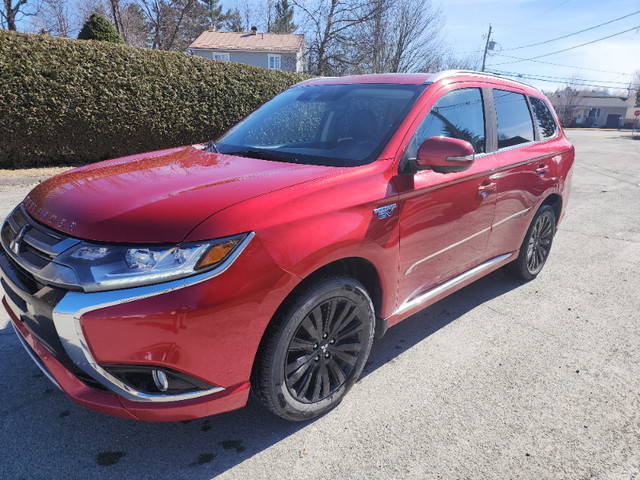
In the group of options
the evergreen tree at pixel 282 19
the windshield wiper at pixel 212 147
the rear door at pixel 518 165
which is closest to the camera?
the windshield wiper at pixel 212 147

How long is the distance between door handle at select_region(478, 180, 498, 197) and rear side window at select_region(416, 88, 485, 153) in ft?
0.78

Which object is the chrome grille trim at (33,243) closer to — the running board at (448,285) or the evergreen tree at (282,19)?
the running board at (448,285)

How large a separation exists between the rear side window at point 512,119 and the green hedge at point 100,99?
22.6 feet

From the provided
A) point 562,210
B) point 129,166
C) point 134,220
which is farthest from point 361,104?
point 562,210

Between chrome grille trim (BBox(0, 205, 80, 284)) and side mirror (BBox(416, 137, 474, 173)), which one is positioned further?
side mirror (BBox(416, 137, 474, 173))

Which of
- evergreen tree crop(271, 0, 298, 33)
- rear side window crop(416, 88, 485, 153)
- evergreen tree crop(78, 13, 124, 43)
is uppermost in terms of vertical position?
evergreen tree crop(271, 0, 298, 33)

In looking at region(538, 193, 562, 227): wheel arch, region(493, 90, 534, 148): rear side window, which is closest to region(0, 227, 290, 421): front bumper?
region(493, 90, 534, 148): rear side window

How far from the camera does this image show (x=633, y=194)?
362 inches

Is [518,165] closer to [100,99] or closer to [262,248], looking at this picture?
[262,248]

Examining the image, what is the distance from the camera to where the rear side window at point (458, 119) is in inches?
107

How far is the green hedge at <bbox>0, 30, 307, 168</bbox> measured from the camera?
7.82 meters

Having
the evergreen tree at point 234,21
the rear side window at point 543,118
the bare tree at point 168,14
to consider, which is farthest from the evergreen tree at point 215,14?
the rear side window at point 543,118

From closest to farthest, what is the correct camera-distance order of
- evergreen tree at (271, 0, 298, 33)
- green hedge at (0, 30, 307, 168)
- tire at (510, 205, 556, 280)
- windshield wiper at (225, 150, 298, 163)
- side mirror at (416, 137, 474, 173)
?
1. side mirror at (416, 137, 474, 173)
2. windshield wiper at (225, 150, 298, 163)
3. tire at (510, 205, 556, 280)
4. green hedge at (0, 30, 307, 168)
5. evergreen tree at (271, 0, 298, 33)

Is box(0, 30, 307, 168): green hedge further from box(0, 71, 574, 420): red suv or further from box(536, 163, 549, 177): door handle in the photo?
box(536, 163, 549, 177): door handle
